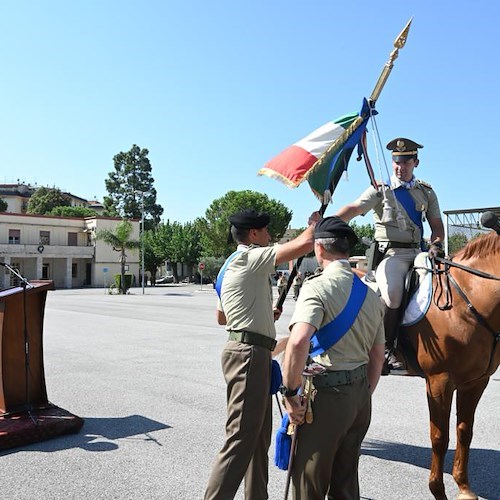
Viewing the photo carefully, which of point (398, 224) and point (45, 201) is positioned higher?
point (45, 201)

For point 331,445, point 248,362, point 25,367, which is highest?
point 248,362

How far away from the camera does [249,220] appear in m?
3.79

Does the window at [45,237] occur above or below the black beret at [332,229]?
above

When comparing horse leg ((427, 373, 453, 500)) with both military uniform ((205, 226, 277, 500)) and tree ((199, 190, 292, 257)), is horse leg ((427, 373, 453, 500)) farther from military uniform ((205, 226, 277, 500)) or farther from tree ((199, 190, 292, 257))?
tree ((199, 190, 292, 257))

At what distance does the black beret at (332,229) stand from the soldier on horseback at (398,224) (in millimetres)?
1492

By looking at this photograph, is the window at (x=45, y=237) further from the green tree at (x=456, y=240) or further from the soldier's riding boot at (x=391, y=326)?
the soldier's riding boot at (x=391, y=326)

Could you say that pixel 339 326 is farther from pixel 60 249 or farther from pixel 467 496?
pixel 60 249

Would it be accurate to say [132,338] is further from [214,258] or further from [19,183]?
[19,183]

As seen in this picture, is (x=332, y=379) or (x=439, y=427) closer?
(x=332, y=379)

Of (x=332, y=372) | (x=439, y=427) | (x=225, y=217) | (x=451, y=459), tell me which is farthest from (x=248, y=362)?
(x=225, y=217)

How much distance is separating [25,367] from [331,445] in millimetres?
4335

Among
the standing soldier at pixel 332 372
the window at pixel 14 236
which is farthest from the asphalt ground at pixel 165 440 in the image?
the window at pixel 14 236

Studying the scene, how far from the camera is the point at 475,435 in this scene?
563 cm

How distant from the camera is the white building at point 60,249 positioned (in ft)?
187
